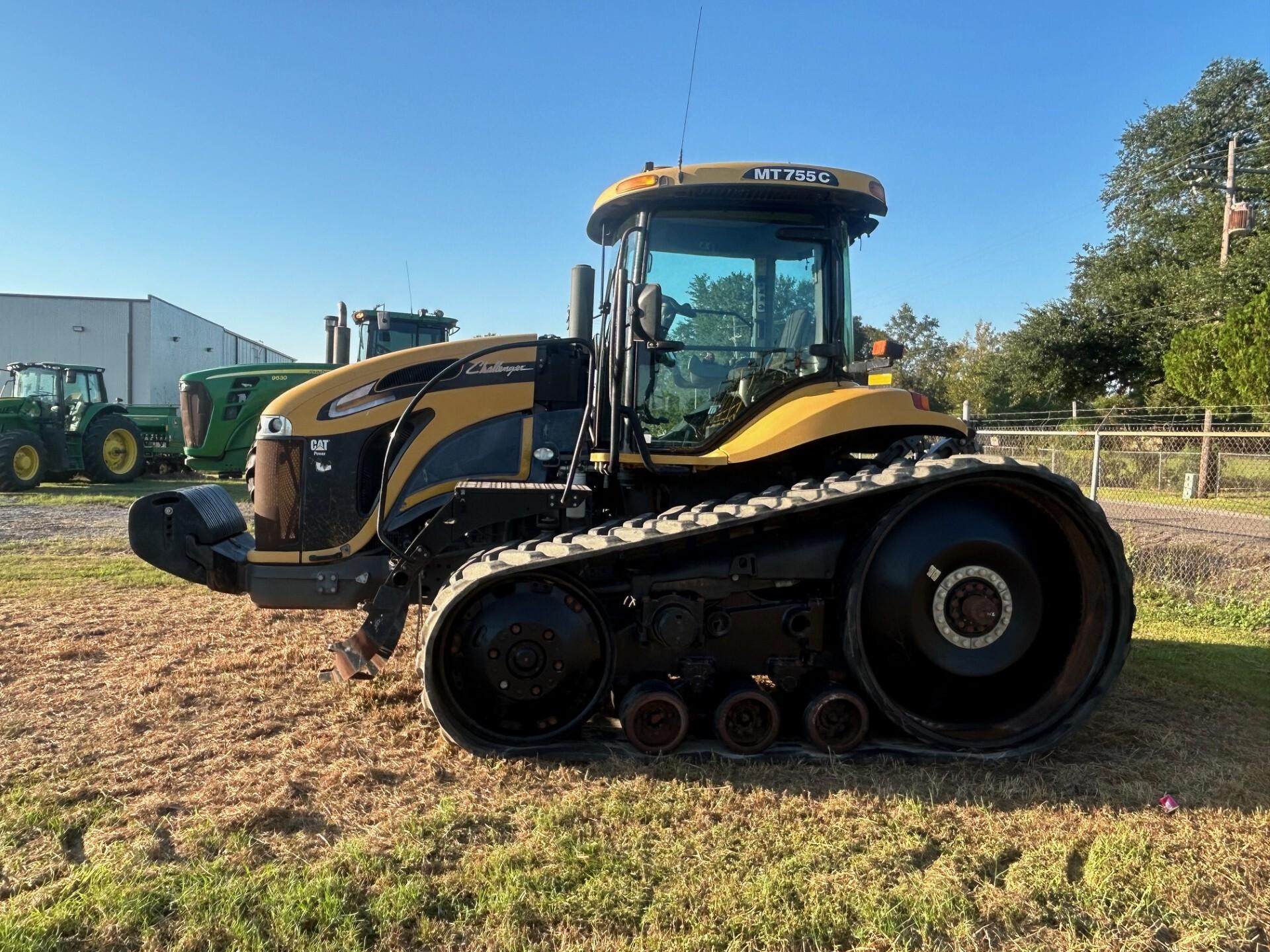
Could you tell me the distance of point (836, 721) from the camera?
12.4ft

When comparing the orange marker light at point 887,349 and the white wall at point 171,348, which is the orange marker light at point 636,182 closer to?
the orange marker light at point 887,349

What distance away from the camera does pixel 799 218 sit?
4258 millimetres

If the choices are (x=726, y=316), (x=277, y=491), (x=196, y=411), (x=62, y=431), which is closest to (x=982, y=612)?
(x=726, y=316)

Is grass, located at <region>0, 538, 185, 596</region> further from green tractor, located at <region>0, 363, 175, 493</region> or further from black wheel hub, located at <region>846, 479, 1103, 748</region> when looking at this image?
green tractor, located at <region>0, 363, 175, 493</region>

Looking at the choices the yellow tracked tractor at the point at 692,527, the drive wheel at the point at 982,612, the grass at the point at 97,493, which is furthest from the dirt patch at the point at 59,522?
the drive wheel at the point at 982,612

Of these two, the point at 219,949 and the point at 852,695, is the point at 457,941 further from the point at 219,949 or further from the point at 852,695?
the point at 852,695

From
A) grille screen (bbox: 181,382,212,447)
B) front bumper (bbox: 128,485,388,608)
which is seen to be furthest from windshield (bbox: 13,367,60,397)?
front bumper (bbox: 128,485,388,608)

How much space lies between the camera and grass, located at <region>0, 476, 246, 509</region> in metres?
13.9

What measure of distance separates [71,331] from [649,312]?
111 ft

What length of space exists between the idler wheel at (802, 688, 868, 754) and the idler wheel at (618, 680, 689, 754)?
569 millimetres

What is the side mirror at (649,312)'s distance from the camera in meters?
3.67

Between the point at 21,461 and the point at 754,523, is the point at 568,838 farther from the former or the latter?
the point at 21,461

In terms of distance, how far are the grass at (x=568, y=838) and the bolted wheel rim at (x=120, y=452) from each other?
1523 centimetres

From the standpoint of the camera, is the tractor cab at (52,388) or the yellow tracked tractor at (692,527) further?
the tractor cab at (52,388)
